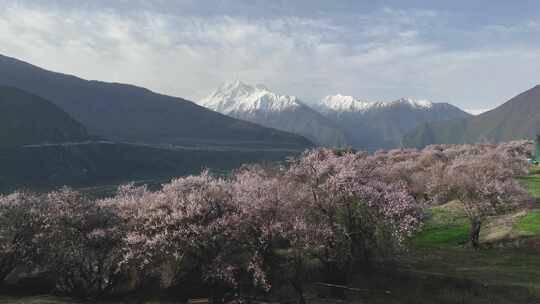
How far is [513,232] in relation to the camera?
187ft

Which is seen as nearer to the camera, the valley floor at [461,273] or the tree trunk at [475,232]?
the valley floor at [461,273]

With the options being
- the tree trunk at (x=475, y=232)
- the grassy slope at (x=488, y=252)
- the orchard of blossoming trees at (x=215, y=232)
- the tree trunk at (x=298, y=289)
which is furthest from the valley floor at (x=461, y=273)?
the orchard of blossoming trees at (x=215, y=232)

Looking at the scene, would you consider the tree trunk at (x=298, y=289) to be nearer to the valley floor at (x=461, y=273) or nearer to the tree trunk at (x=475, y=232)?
the valley floor at (x=461, y=273)

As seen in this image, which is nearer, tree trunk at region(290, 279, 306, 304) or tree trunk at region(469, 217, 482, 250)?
tree trunk at region(290, 279, 306, 304)

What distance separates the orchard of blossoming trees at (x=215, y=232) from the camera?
32688 mm

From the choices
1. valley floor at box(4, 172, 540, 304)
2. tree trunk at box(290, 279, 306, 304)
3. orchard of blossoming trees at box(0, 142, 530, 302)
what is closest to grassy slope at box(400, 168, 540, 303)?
valley floor at box(4, 172, 540, 304)

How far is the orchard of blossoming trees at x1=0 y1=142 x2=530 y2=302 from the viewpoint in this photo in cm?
3269

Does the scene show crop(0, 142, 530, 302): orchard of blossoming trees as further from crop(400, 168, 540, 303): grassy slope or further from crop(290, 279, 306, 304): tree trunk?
crop(400, 168, 540, 303): grassy slope

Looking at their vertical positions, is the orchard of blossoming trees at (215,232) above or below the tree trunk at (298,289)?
above

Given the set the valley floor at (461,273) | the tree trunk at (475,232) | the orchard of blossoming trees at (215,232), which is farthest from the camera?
the tree trunk at (475,232)

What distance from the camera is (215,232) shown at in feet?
108

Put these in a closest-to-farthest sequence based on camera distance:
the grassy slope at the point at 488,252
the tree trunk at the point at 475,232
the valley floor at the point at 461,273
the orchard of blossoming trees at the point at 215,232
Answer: the orchard of blossoming trees at the point at 215,232 → the valley floor at the point at 461,273 → the grassy slope at the point at 488,252 → the tree trunk at the point at 475,232

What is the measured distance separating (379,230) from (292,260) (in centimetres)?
749

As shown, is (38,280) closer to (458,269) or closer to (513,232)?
(458,269)
